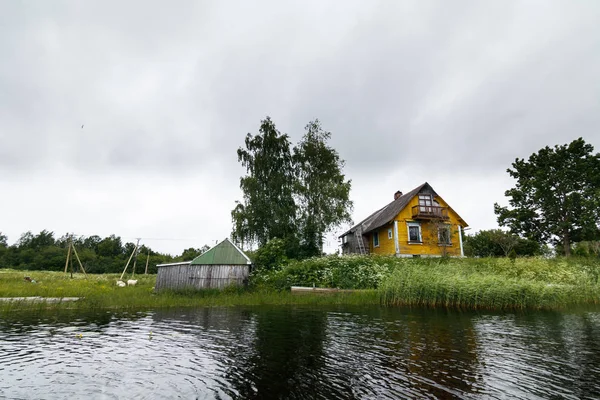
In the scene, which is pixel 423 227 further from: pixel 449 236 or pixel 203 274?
pixel 203 274

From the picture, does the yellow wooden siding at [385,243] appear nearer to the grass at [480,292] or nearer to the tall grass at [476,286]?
the tall grass at [476,286]

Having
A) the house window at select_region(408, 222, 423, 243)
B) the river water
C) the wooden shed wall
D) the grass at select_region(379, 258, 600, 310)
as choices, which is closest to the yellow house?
the house window at select_region(408, 222, 423, 243)

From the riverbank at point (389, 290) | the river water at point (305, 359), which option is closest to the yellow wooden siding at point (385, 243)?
the riverbank at point (389, 290)

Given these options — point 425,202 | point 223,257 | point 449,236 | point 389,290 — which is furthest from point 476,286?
Result: point 425,202

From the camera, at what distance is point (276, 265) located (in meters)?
26.0

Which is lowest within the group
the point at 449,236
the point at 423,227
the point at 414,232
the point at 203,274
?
the point at 203,274

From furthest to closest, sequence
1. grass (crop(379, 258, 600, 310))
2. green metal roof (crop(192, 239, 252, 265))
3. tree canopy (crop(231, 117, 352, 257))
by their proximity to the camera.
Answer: tree canopy (crop(231, 117, 352, 257)) < green metal roof (crop(192, 239, 252, 265)) < grass (crop(379, 258, 600, 310))

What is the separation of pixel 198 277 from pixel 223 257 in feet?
7.49

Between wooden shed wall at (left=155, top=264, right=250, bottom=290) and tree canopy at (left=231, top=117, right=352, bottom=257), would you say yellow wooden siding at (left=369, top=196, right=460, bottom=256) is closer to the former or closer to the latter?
tree canopy at (left=231, top=117, right=352, bottom=257)

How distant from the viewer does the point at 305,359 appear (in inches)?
282

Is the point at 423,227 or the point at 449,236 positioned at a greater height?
the point at 423,227

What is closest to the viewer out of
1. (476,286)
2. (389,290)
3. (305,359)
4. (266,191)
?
(305,359)

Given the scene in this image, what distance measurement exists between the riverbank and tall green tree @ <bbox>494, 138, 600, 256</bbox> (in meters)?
10.2

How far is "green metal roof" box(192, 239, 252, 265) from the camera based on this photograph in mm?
24547
